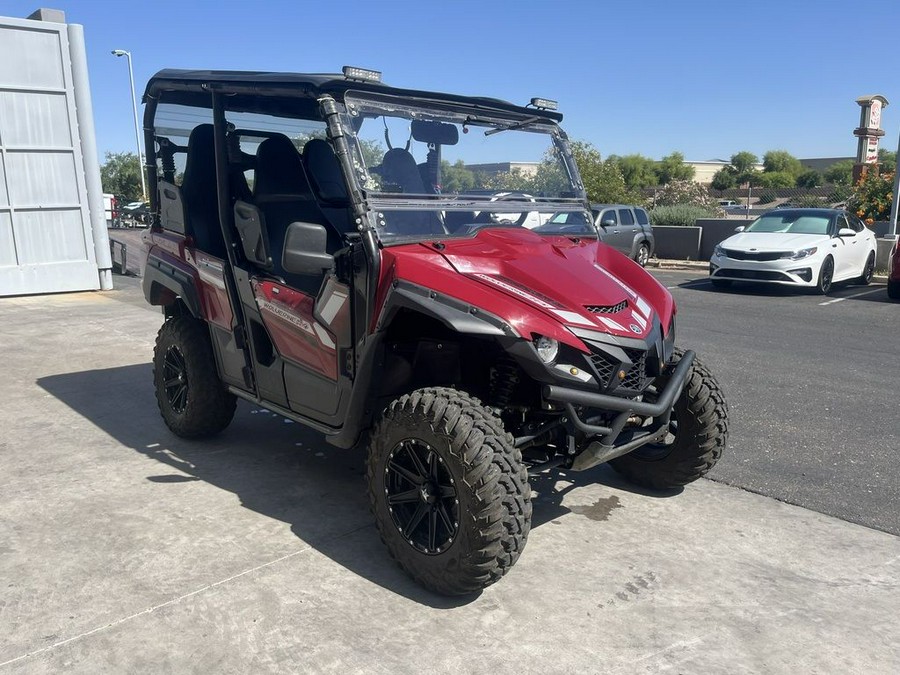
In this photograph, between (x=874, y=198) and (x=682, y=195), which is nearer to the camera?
(x=874, y=198)

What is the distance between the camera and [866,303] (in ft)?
39.0

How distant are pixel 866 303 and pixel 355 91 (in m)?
10.9

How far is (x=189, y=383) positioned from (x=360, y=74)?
2.32 m

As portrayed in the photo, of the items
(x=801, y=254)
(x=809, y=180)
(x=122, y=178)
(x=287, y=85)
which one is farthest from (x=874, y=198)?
(x=809, y=180)

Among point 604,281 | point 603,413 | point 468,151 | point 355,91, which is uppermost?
point 355,91

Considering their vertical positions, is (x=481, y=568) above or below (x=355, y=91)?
below

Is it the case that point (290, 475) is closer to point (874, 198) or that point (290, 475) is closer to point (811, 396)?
point (811, 396)

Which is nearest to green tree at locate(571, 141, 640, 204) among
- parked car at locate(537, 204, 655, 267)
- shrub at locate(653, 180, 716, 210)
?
shrub at locate(653, 180, 716, 210)

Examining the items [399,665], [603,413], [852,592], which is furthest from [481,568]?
[852,592]

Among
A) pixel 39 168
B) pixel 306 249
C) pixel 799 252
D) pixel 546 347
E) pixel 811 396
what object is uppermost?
pixel 39 168

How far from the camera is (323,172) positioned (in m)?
4.20

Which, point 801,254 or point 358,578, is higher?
point 801,254

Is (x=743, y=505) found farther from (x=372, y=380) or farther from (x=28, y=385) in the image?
(x=28, y=385)

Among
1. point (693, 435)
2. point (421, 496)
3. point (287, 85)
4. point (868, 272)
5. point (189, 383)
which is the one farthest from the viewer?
point (868, 272)
